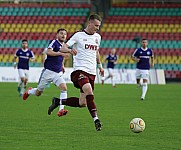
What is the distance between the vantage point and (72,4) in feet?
149

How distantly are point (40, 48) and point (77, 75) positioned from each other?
31.1 meters

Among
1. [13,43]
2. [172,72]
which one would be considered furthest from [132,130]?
[13,43]

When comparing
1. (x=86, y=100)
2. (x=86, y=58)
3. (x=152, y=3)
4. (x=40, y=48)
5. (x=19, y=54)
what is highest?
(x=152, y=3)

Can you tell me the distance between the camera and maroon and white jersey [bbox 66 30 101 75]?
1089 cm

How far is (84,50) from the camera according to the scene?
11.0m

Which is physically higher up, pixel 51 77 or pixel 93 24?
pixel 93 24

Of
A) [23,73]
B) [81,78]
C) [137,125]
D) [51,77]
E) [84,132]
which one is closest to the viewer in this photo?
[137,125]

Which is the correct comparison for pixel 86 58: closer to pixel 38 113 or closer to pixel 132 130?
pixel 132 130

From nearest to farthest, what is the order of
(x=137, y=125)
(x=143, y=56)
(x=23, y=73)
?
(x=137, y=125) < (x=23, y=73) < (x=143, y=56)

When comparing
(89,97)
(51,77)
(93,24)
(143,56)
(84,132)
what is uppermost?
(143,56)

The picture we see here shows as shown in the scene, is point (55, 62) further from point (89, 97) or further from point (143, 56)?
point (143, 56)

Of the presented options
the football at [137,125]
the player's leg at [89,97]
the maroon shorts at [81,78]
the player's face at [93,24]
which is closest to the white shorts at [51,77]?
the maroon shorts at [81,78]

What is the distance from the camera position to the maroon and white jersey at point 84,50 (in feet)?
35.7

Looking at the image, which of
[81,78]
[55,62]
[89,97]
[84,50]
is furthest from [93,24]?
[55,62]
